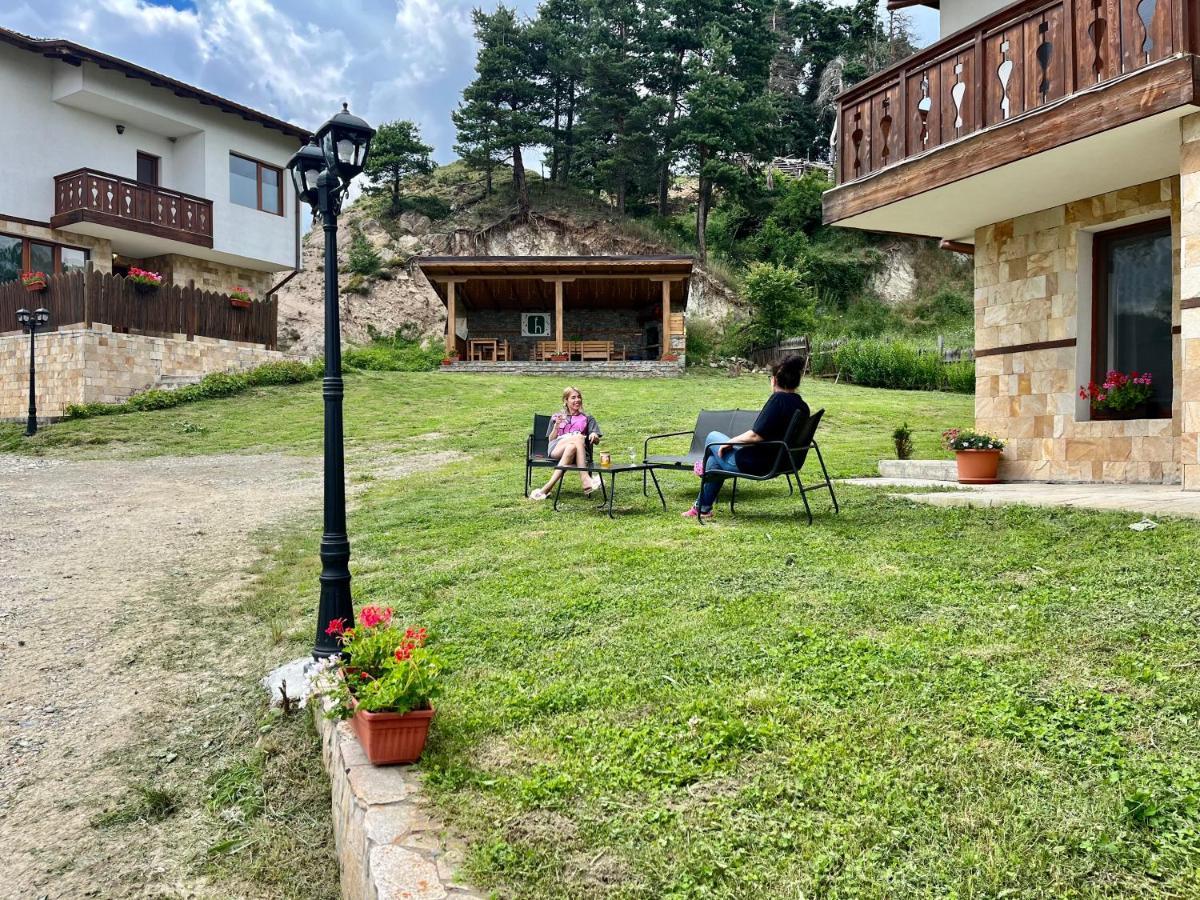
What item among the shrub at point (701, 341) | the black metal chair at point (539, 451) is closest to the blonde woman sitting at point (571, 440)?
the black metal chair at point (539, 451)

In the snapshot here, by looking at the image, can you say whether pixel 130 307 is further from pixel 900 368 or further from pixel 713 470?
pixel 900 368

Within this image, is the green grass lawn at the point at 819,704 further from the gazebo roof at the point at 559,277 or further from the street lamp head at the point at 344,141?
the gazebo roof at the point at 559,277

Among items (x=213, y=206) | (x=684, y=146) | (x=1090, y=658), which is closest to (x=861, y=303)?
(x=684, y=146)

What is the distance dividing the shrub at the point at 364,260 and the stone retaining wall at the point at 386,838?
31.9 metres

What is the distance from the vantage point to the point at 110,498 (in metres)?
8.90

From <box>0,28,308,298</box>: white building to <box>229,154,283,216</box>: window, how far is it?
3 centimetres

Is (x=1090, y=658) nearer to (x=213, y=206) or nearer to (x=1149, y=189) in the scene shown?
(x=1149, y=189)

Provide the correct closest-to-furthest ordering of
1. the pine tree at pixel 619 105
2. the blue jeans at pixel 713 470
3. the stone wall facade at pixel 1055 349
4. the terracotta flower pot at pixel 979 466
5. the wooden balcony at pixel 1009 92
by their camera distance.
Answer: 1. the wooden balcony at pixel 1009 92
2. the blue jeans at pixel 713 470
3. the stone wall facade at pixel 1055 349
4. the terracotta flower pot at pixel 979 466
5. the pine tree at pixel 619 105

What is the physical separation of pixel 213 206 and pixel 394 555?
18277 millimetres

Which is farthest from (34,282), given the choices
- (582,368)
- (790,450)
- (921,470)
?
(921,470)

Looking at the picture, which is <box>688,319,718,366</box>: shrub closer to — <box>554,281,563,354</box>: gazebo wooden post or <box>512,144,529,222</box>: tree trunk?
<box>554,281,563,354</box>: gazebo wooden post

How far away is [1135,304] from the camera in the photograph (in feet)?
24.0

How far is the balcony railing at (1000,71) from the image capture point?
5641mm

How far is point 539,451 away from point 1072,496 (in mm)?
4753
